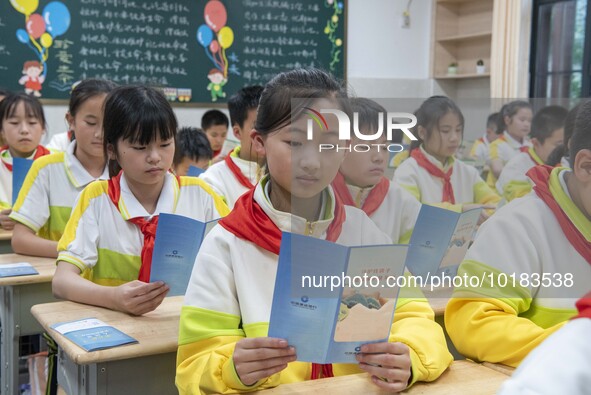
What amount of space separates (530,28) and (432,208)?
550 cm

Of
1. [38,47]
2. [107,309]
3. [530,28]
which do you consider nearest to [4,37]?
[38,47]

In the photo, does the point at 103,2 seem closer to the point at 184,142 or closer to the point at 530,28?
the point at 184,142

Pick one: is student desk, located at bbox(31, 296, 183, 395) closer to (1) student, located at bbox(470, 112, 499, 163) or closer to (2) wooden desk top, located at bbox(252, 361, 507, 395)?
(2) wooden desk top, located at bbox(252, 361, 507, 395)

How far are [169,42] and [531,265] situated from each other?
4956 mm

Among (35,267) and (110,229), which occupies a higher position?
(110,229)

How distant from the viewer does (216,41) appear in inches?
Answer: 231

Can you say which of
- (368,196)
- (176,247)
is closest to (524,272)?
(368,196)

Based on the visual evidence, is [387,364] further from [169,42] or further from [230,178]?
[169,42]

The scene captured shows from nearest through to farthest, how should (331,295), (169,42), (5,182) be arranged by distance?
(331,295), (5,182), (169,42)

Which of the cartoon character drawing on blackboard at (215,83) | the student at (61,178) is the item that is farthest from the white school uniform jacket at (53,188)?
the cartoon character drawing on blackboard at (215,83)

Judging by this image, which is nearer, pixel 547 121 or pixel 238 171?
pixel 547 121

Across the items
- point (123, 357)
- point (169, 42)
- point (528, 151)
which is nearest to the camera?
point (528, 151)

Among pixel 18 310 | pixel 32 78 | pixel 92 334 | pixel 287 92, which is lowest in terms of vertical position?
pixel 18 310

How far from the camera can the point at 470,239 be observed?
1.18 meters
